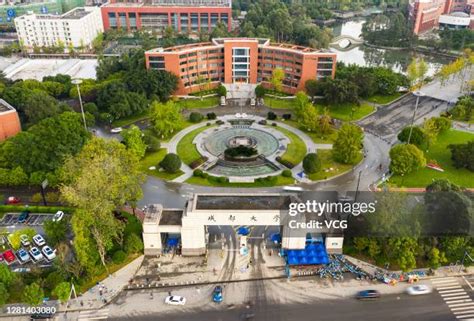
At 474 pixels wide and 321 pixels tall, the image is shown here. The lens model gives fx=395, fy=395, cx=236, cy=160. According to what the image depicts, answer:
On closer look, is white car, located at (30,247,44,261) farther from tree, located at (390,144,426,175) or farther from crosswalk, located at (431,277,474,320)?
tree, located at (390,144,426,175)

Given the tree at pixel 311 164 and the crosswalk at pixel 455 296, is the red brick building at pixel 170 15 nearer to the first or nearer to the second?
the tree at pixel 311 164

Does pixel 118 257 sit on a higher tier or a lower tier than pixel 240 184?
higher

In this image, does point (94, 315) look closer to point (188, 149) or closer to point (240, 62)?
point (188, 149)

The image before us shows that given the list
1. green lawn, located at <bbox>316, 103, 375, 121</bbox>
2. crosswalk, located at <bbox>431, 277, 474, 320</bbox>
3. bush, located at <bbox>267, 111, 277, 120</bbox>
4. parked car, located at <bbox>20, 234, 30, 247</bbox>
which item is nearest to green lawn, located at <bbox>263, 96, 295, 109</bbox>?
green lawn, located at <bbox>316, 103, 375, 121</bbox>

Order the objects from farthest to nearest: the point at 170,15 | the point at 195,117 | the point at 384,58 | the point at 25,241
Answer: the point at 170,15, the point at 384,58, the point at 195,117, the point at 25,241

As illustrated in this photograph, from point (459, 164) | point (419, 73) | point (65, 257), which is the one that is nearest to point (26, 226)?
point (65, 257)

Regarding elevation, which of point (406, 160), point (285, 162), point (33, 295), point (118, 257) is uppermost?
point (406, 160)

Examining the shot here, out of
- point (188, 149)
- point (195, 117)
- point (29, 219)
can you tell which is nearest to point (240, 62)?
point (195, 117)
